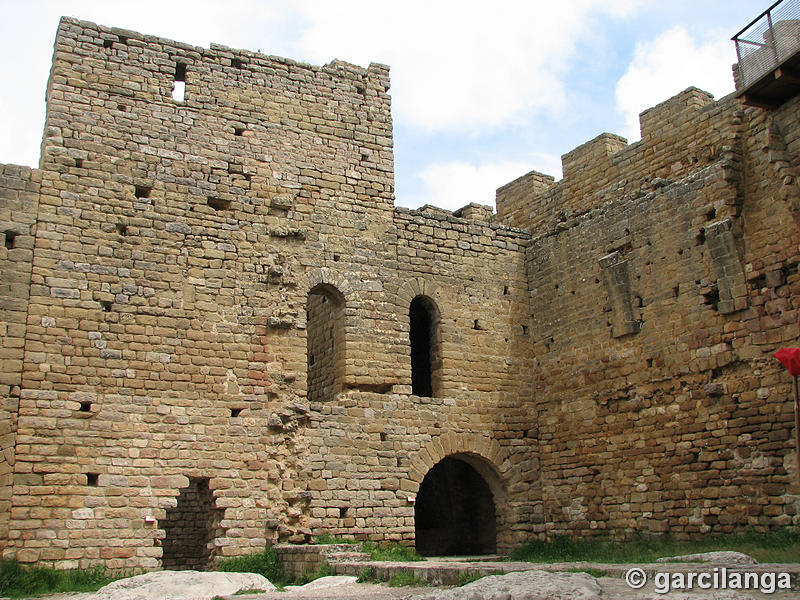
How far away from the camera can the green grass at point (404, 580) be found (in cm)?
784

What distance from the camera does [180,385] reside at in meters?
11.3

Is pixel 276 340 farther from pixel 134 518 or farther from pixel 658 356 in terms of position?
pixel 658 356

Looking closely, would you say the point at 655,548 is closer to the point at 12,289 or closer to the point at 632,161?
the point at 632,161

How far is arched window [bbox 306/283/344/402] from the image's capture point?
12.8m

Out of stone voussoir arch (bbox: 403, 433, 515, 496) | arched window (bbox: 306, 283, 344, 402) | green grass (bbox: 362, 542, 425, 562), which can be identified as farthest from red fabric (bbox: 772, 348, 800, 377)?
arched window (bbox: 306, 283, 344, 402)

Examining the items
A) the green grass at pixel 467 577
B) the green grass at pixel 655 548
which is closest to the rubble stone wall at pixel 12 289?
the green grass at pixel 467 577

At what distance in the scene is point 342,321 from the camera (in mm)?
12711

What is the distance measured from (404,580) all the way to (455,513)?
25.9 feet

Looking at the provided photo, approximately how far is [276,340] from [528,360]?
15.0ft

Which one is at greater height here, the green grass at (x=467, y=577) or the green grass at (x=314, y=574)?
the green grass at (x=467, y=577)

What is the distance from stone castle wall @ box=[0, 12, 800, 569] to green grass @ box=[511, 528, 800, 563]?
259 mm

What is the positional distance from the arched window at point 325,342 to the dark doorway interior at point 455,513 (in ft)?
10.6

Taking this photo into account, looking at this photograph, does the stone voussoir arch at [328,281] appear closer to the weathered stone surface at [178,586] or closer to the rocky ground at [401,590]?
the rocky ground at [401,590]

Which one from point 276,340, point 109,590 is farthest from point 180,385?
point 109,590
